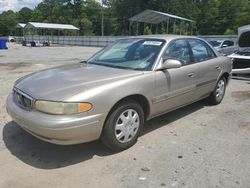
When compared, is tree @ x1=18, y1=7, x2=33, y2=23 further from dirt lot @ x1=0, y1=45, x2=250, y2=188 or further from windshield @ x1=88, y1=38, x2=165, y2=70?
dirt lot @ x1=0, y1=45, x2=250, y2=188

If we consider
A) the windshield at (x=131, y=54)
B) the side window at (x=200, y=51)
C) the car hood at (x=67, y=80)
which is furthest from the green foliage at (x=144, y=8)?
the car hood at (x=67, y=80)

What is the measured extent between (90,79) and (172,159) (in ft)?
5.00

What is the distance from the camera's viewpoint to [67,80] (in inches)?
150

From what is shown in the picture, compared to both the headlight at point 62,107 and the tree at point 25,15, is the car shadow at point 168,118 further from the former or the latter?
the tree at point 25,15

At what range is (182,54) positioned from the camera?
5.03 metres

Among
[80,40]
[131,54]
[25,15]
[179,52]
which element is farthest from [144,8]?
[25,15]

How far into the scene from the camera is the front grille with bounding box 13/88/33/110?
11.7 feet

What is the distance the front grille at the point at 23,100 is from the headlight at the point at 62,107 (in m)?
0.29

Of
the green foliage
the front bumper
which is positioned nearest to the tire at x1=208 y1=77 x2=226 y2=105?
the front bumper

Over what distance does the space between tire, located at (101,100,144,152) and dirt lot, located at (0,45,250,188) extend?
0.15 metres

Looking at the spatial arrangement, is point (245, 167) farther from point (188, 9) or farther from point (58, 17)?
point (58, 17)

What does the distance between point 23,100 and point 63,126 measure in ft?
2.80

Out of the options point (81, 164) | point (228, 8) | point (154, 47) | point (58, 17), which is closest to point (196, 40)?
point (154, 47)

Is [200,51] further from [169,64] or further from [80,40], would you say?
[80,40]
